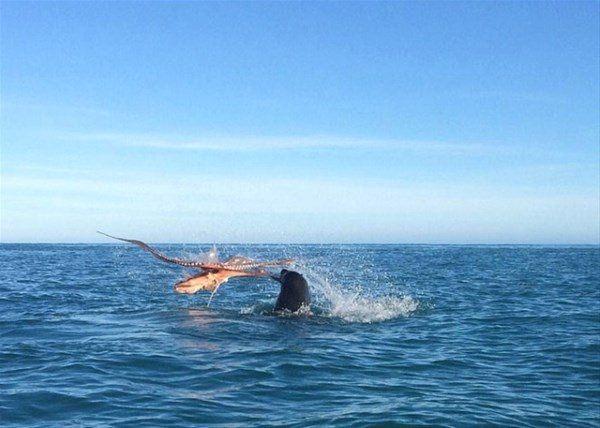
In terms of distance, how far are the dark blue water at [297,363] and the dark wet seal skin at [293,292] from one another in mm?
560

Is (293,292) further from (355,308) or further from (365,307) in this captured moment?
(365,307)

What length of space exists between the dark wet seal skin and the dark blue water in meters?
0.56

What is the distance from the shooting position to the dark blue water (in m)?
9.98

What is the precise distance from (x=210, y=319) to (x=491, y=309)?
9519 millimetres

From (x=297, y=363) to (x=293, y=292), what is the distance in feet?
20.0

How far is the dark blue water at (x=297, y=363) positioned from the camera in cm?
998

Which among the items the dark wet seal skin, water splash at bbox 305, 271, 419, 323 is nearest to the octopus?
the dark wet seal skin

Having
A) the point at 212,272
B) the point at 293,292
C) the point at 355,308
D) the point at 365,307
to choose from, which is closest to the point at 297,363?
the point at 212,272

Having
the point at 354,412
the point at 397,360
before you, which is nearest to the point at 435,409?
the point at 354,412

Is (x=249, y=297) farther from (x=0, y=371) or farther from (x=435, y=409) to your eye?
(x=435, y=409)

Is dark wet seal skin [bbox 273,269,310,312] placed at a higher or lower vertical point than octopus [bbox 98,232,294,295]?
lower

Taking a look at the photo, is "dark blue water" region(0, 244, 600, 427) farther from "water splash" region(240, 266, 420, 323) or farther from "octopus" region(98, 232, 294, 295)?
"octopus" region(98, 232, 294, 295)

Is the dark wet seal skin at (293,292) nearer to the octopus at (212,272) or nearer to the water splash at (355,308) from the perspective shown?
the water splash at (355,308)

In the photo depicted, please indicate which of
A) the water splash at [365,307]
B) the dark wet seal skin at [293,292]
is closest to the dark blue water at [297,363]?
the water splash at [365,307]
